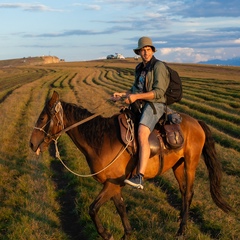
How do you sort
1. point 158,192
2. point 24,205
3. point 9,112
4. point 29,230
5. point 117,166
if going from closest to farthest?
1. point 117,166
2. point 29,230
3. point 24,205
4. point 158,192
5. point 9,112

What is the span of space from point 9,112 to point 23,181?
1270 cm

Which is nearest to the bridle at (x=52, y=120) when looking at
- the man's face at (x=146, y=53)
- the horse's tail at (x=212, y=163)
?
the man's face at (x=146, y=53)

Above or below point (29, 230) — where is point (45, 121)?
above

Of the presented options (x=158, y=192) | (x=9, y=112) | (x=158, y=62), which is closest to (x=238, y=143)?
(x=158, y=192)

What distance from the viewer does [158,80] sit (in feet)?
20.1

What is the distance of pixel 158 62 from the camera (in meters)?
6.22

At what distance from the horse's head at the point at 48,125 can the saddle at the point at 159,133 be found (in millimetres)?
1044

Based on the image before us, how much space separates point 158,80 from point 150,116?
0.63 meters

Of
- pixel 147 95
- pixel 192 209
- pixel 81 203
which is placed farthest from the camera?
pixel 81 203

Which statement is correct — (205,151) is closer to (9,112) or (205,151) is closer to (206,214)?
(206,214)

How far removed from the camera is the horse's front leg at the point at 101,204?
19.4ft

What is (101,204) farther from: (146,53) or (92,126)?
(146,53)

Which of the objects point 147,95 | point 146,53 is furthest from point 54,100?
point 146,53

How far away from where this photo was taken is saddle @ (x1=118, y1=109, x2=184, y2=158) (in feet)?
20.4
